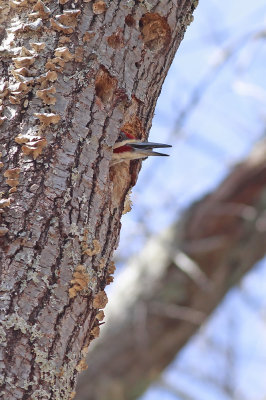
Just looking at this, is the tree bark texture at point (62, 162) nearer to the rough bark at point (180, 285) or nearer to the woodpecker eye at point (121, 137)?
the woodpecker eye at point (121, 137)

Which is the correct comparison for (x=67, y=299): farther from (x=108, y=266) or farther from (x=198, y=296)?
(x=198, y=296)

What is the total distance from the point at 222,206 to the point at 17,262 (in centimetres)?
337

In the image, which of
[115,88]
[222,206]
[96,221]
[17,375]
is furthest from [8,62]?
[222,206]

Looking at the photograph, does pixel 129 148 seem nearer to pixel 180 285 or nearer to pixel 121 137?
pixel 121 137

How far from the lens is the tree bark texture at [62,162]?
164 centimetres

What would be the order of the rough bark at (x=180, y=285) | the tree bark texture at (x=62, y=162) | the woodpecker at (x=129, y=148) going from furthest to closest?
the rough bark at (x=180, y=285)
the woodpecker at (x=129, y=148)
the tree bark texture at (x=62, y=162)

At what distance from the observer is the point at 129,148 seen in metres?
2.12

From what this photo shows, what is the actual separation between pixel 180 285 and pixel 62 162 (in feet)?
10.8

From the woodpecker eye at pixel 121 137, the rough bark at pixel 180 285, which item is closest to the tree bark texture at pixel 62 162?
the woodpecker eye at pixel 121 137

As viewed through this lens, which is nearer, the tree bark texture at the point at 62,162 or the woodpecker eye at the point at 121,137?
the tree bark texture at the point at 62,162

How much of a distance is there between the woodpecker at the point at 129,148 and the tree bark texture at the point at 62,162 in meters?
0.04

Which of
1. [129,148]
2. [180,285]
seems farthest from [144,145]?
[180,285]

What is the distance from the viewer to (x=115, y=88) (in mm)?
2002

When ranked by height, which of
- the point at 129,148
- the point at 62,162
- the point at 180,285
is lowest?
the point at 62,162
